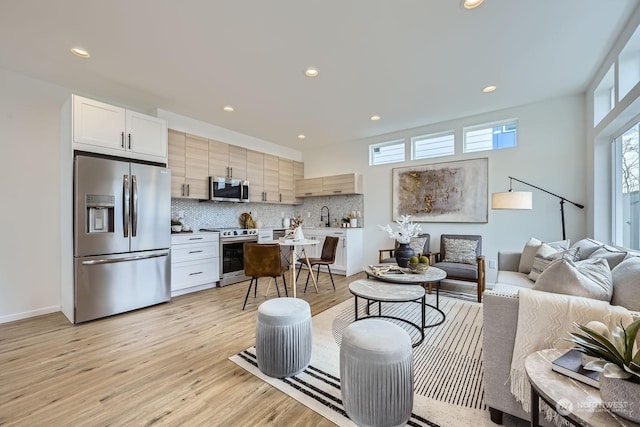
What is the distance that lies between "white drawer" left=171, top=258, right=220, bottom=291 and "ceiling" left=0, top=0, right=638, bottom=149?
236 cm

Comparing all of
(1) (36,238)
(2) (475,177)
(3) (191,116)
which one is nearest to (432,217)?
(2) (475,177)

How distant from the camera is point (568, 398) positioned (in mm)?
860

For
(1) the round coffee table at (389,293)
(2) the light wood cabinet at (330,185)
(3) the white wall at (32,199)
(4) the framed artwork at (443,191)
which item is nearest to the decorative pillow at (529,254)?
(4) the framed artwork at (443,191)

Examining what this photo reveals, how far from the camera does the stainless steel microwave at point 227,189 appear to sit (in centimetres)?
451

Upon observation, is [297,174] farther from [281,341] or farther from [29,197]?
[281,341]

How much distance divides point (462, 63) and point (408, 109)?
50.0 inches

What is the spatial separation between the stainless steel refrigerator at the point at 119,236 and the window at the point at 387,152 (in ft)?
12.5

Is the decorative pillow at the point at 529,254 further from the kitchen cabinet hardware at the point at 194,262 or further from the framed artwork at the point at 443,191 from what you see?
the kitchen cabinet hardware at the point at 194,262

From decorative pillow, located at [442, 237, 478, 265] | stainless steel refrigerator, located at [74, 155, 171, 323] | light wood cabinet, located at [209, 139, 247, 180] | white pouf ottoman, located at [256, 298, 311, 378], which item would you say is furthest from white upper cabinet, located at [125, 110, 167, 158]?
decorative pillow, located at [442, 237, 478, 265]

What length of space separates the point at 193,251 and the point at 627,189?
530 centimetres

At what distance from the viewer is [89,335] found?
2609 mm

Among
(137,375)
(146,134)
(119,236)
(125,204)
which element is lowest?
(137,375)

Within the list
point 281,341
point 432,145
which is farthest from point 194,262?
point 432,145

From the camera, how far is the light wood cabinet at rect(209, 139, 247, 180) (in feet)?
15.3
